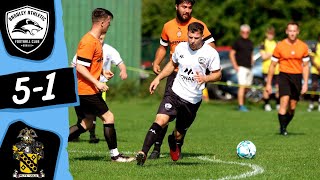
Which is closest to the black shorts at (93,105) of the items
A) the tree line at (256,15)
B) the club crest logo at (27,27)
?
the club crest logo at (27,27)

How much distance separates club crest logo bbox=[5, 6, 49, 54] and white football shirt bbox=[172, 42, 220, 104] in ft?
11.4

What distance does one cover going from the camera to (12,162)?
8.68 m

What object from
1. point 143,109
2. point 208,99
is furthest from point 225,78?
point 143,109

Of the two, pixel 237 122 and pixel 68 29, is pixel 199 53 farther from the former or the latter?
pixel 68 29

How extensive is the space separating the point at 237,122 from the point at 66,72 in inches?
501

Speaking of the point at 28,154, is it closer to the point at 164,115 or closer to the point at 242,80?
the point at 164,115

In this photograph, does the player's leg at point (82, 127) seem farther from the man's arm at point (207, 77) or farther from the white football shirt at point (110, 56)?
the white football shirt at point (110, 56)

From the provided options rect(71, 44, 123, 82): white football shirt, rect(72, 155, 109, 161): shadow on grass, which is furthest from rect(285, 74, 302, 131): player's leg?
rect(72, 155, 109, 161): shadow on grass

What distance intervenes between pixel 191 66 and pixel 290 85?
18.7 ft

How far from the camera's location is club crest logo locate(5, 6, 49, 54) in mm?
8414

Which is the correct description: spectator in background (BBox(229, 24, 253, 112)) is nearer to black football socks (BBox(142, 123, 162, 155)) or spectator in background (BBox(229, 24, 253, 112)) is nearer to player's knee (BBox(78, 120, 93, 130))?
player's knee (BBox(78, 120, 93, 130))

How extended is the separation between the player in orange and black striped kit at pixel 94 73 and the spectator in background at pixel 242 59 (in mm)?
13065

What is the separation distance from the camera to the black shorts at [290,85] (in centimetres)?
1695

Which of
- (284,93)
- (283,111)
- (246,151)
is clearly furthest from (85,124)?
(283,111)
